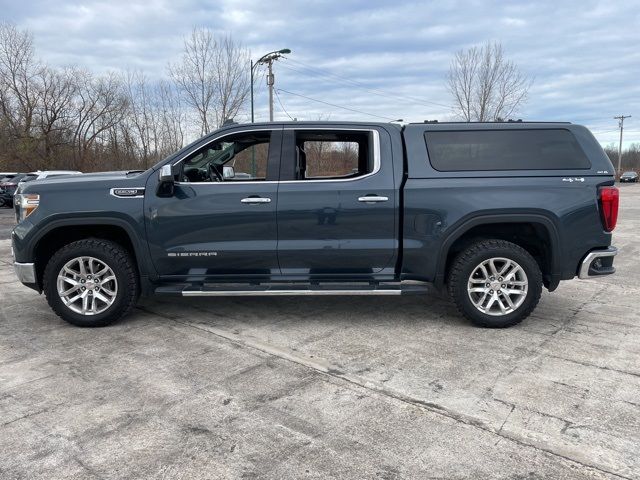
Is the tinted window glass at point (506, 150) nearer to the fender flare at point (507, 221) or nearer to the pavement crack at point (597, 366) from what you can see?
the fender flare at point (507, 221)

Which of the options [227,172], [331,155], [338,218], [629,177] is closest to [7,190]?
[227,172]

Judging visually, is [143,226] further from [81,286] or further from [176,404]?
[176,404]

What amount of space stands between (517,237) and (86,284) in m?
4.29

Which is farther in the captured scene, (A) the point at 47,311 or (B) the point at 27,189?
(A) the point at 47,311

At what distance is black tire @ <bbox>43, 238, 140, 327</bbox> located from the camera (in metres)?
4.66

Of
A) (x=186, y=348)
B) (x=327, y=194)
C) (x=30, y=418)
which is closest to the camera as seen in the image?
(x=30, y=418)

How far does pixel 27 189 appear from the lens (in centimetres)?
465

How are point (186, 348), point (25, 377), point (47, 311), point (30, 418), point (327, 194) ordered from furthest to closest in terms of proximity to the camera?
point (47, 311)
point (327, 194)
point (186, 348)
point (25, 377)
point (30, 418)

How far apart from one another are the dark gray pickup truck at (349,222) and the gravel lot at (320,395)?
0.43 meters

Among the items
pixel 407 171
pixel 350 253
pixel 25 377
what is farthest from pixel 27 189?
pixel 407 171

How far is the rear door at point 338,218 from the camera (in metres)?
4.61

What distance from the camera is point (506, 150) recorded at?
4668 mm

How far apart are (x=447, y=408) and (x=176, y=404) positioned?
70.0 inches

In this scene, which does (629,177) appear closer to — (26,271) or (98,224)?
(98,224)
